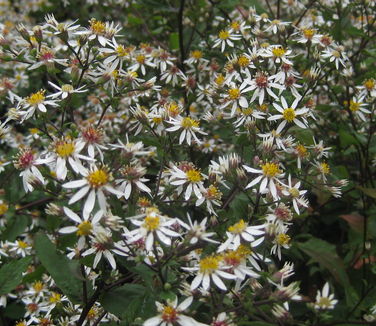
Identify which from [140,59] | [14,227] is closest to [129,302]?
[14,227]

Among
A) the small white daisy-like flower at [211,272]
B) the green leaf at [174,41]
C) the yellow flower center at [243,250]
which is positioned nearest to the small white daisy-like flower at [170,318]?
the small white daisy-like flower at [211,272]

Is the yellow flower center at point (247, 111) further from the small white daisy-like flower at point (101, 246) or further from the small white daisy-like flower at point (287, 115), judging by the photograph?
the small white daisy-like flower at point (101, 246)

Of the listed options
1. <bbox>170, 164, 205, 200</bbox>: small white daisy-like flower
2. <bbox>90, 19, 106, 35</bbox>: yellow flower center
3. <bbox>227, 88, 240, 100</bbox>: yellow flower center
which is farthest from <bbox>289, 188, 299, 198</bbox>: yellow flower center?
<bbox>90, 19, 106, 35</bbox>: yellow flower center

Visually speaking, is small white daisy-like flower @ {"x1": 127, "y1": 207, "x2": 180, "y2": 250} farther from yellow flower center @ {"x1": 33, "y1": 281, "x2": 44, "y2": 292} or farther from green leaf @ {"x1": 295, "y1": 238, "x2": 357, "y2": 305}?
green leaf @ {"x1": 295, "y1": 238, "x2": 357, "y2": 305}

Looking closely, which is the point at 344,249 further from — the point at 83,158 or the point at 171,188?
the point at 83,158

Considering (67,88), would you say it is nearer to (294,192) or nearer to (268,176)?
(268,176)

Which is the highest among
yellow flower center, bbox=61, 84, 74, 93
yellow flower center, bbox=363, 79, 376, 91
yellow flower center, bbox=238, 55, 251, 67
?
yellow flower center, bbox=238, 55, 251, 67

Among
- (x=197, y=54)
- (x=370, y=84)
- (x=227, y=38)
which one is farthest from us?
(x=197, y=54)
